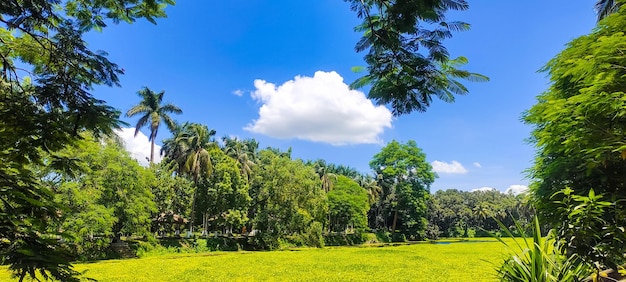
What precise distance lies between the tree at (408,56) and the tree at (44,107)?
2075 mm

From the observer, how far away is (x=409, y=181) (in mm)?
40781

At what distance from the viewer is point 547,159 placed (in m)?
8.15

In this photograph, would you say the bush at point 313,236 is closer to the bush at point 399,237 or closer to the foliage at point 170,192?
the foliage at point 170,192

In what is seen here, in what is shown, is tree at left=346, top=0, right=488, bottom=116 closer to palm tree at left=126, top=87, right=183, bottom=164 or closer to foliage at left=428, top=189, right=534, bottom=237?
palm tree at left=126, top=87, right=183, bottom=164

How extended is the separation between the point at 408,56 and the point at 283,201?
25.1 m

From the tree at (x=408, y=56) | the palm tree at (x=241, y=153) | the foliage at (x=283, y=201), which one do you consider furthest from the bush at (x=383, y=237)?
the tree at (x=408, y=56)

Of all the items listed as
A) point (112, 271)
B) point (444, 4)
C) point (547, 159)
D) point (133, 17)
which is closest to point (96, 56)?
point (133, 17)

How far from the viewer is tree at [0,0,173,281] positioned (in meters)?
1.99

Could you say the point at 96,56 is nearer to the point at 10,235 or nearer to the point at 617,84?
the point at 10,235

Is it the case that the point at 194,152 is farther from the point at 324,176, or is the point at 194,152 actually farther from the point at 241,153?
the point at 324,176

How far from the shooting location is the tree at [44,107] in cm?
199

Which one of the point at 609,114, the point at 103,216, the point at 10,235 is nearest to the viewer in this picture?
the point at 10,235

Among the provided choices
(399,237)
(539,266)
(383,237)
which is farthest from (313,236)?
(539,266)

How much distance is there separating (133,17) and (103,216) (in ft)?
56.7
